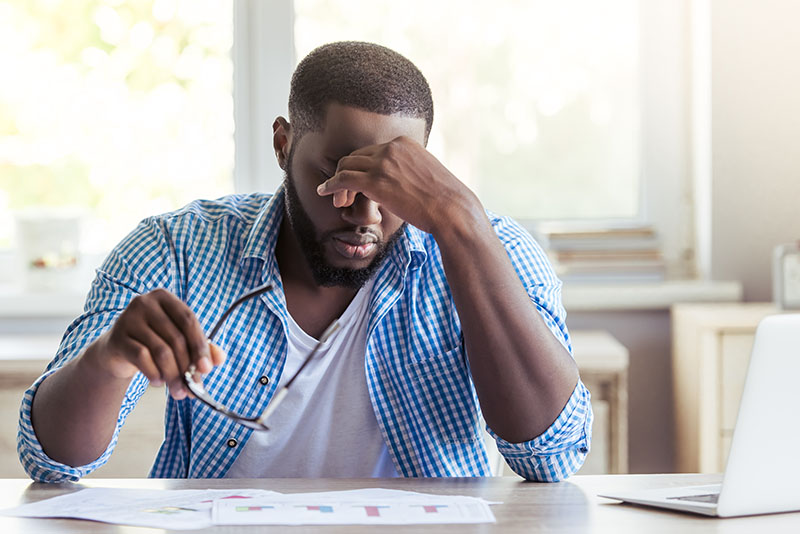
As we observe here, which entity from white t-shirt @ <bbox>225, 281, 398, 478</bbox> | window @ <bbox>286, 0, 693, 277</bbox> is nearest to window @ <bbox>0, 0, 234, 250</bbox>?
window @ <bbox>286, 0, 693, 277</bbox>

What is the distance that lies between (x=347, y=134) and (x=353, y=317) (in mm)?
290

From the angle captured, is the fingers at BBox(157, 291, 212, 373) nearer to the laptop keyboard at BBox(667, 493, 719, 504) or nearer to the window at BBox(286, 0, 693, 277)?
the laptop keyboard at BBox(667, 493, 719, 504)

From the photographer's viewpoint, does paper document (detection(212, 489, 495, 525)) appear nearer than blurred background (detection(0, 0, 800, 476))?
Yes

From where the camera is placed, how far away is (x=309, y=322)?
1452mm

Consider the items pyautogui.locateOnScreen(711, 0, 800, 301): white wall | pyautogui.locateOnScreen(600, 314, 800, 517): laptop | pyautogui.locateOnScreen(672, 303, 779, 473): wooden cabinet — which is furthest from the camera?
pyautogui.locateOnScreen(711, 0, 800, 301): white wall

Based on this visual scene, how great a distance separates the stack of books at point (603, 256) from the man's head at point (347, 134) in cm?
119

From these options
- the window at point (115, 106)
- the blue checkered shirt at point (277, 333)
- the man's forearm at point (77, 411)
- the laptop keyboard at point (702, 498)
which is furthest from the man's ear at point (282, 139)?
the window at point (115, 106)

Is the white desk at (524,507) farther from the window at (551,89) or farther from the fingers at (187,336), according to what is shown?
the window at (551,89)

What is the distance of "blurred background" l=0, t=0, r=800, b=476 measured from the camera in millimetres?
2479

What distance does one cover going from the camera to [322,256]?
4.59 feet

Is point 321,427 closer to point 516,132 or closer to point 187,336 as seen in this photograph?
point 187,336

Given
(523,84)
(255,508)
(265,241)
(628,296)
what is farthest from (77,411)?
(523,84)

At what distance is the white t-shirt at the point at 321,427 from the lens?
54.7 inches

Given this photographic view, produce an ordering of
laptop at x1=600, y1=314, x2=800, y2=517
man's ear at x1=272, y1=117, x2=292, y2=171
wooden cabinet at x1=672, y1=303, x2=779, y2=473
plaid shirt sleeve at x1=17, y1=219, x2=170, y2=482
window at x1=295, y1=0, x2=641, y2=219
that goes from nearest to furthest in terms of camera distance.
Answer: laptop at x1=600, y1=314, x2=800, y2=517 < plaid shirt sleeve at x1=17, y1=219, x2=170, y2=482 < man's ear at x1=272, y1=117, x2=292, y2=171 < wooden cabinet at x1=672, y1=303, x2=779, y2=473 < window at x1=295, y1=0, x2=641, y2=219
